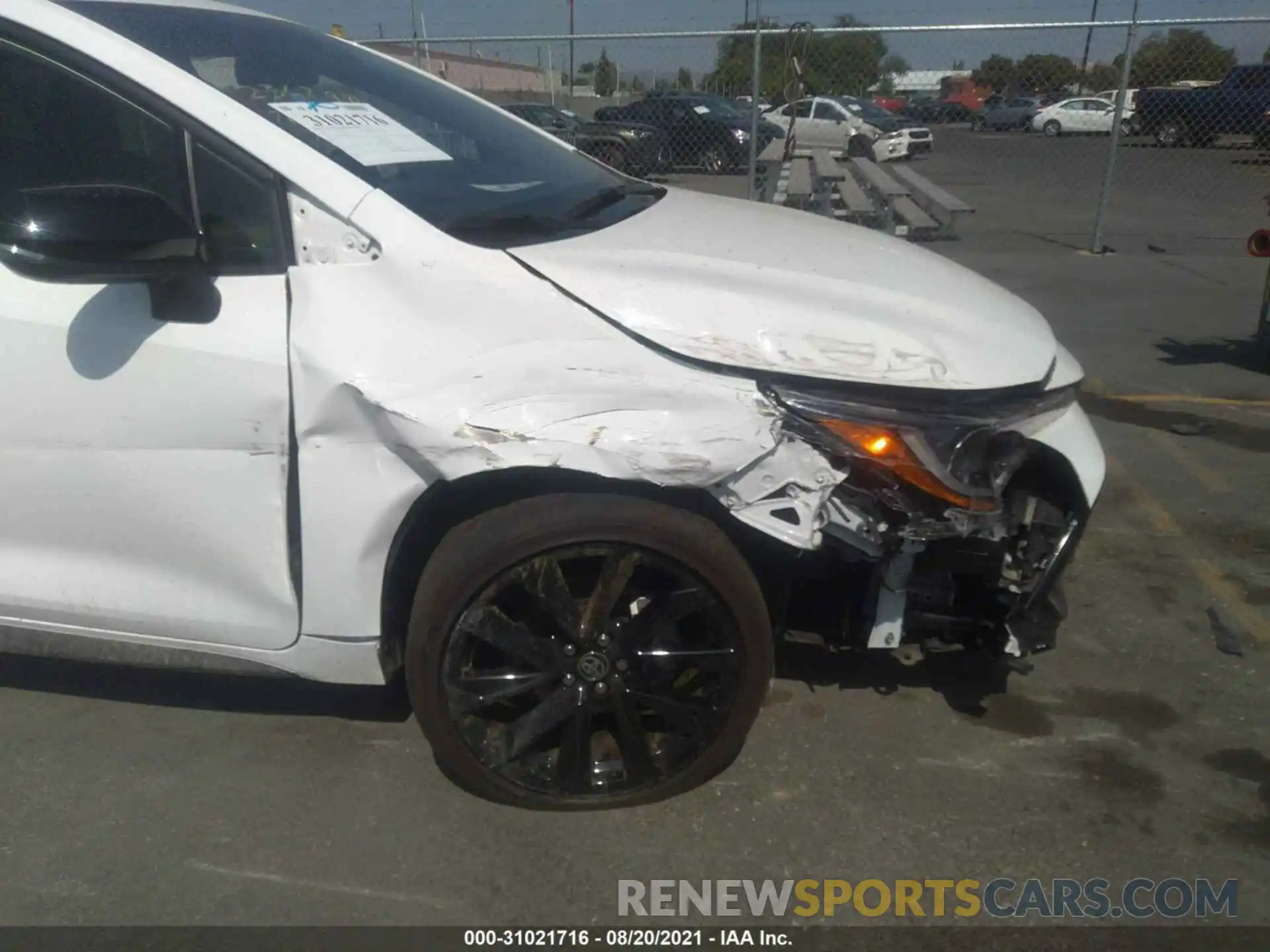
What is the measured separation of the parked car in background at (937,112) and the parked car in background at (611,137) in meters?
13.2

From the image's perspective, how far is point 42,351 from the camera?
2.38m

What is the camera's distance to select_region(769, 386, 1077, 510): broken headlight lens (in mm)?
2314

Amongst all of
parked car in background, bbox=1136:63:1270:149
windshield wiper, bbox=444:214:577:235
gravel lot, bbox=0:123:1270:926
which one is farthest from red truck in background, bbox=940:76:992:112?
windshield wiper, bbox=444:214:577:235

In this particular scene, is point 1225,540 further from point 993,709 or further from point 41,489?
point 41,489

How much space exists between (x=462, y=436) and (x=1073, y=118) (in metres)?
29.4

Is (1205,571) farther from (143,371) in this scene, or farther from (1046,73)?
(1046,73)

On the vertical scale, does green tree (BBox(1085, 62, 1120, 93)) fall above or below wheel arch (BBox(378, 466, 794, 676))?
above

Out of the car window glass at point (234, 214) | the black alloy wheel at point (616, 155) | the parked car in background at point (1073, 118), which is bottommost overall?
the parked car in background at point (1073, 118)

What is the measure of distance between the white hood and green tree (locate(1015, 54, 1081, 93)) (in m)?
11.9

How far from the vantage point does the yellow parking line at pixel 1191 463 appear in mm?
4715

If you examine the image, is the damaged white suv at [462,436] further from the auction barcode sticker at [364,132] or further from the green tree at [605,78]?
the green tree at [605,78]

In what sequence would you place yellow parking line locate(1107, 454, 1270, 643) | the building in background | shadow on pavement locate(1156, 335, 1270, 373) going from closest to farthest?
yellow parking line locate(1107, 454, 1270, 643), shadow on pavement locate(1156, 335, 1270, 373), the building in background

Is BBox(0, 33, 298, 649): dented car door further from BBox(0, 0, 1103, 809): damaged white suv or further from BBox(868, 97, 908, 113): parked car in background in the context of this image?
BBox(868, 97, 908, 113): parked car in background

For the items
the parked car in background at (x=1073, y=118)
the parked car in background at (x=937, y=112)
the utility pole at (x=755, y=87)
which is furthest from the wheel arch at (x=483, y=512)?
the parked car in background at (x=1073, y=118)
